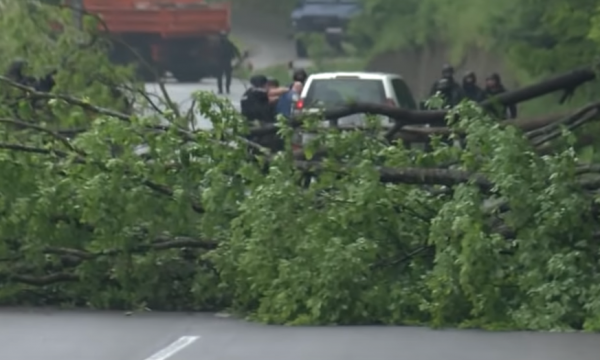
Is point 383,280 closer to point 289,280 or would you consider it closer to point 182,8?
point 289,280

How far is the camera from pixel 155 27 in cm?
4444

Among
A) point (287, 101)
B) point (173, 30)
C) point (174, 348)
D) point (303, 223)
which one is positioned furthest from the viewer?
point (173, 30)

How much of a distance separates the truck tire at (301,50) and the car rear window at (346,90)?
26.3m

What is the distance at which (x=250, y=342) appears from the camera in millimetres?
11953

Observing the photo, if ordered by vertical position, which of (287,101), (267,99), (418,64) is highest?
(418,64)

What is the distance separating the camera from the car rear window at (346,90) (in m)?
24.3

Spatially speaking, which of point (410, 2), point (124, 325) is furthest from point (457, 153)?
point (410, 2)

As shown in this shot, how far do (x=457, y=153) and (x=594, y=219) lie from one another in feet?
4.54

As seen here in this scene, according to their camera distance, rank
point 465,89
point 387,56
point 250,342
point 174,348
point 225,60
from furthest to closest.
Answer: point 225,60
point 387,56
point 465,89
point 250,342
point 174,348

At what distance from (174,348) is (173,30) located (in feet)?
108

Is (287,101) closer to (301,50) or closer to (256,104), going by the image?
(256,104)

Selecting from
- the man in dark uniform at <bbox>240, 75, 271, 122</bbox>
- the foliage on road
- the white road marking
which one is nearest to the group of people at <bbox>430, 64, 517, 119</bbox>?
the man in dark uniform at <bbox>240, 75, 271, 122</bbox>

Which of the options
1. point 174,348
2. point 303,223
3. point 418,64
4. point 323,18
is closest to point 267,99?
point 303,223

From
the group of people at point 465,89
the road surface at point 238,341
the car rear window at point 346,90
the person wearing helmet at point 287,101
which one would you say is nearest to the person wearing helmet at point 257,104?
the person wearing helmet at point 287,101
